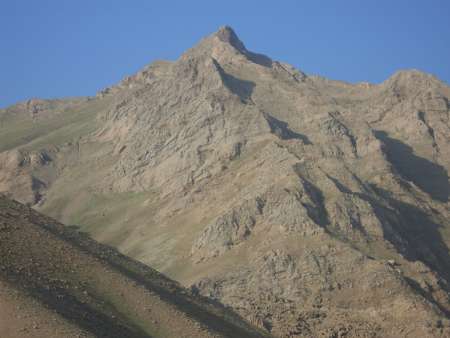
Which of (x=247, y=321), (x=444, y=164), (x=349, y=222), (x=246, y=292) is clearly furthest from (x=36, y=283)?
(x=444, y=164)

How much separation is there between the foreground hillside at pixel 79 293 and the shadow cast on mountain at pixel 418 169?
3239 inches

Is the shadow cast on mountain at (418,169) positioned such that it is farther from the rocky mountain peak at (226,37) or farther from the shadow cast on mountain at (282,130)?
the rocky mountain peak at (226,37)

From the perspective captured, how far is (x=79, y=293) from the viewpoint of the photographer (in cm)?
5003

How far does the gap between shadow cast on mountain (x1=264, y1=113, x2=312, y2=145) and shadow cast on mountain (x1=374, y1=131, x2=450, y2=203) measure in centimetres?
1187

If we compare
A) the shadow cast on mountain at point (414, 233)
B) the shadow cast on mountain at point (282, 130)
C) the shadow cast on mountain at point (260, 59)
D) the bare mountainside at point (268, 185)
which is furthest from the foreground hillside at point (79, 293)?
the shadow cast on mountain at point (260, 59)

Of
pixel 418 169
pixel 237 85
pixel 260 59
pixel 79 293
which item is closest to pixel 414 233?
pixel 418 169

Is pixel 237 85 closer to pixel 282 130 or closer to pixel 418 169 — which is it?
pixel 282 130

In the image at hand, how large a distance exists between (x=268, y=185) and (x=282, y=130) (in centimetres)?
3291

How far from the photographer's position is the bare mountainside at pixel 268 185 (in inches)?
3280

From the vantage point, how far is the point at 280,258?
87.4 m

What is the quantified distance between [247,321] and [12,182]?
84889 millimetres

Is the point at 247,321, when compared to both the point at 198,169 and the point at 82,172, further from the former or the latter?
the point at 82,172

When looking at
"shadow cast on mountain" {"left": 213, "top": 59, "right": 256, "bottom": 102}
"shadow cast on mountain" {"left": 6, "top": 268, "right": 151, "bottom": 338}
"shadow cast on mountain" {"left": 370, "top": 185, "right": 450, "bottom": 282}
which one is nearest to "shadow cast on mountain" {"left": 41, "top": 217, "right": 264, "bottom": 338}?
"shadow cast on mountain" {"left": 6, "top": 268, "right": 151, "bottom": 338}

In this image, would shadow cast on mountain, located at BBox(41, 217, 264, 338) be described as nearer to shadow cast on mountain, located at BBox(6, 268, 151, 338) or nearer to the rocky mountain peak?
shadow cast on mountain, located at BBox(6, 268, 151, 338)
